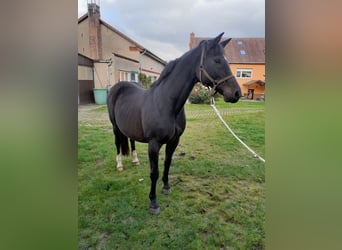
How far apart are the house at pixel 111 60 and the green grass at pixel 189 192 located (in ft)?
0.83

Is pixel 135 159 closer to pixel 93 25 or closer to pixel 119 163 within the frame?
pixel 119 163

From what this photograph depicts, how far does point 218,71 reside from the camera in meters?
1.05

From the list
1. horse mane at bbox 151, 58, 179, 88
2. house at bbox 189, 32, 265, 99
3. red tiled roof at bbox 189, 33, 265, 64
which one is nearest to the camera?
red tiled roof at bbox 189, 33, 265, 64

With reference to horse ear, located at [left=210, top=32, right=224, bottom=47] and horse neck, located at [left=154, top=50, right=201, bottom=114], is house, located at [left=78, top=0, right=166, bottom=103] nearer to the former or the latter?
horse neck, located at [left=154, top=50, right=201, bottom=114]

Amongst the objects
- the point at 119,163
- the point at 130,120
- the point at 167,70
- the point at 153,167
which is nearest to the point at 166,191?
the point at 153,167

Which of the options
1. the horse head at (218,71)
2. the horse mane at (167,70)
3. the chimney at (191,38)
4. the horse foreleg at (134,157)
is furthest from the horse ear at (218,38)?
the horse foreleg at (134,157)

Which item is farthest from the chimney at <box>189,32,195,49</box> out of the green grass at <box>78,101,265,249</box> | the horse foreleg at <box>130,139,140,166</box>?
the horse foreleg at <box>130,139,140,166</box>

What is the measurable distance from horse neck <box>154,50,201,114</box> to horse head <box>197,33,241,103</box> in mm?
67

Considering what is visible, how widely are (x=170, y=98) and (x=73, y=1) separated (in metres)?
0.81

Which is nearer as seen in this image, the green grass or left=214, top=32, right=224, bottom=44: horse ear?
left=214, top=32, right=224, bottom=44: horse ear

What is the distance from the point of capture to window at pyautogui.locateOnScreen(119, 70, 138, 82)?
1369 millimetres
